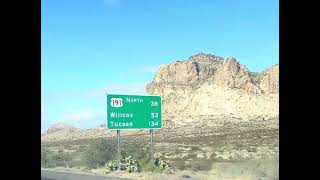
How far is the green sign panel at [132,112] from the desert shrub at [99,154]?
8.98 ft

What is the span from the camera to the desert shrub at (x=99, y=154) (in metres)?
21.5

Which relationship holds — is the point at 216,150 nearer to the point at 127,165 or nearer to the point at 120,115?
the point at 127,165

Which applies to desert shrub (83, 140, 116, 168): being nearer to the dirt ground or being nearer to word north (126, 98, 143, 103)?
the dirt ground

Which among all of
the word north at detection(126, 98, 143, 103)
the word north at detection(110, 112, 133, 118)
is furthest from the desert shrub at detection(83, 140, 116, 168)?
the word north at detection(126, 98, 143, 103)

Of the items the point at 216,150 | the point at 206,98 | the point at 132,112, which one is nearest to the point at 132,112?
the point at 132,112

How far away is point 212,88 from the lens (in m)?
50.4

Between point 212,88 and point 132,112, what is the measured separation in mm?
31810

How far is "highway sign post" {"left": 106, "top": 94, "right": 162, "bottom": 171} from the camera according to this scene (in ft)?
61.5

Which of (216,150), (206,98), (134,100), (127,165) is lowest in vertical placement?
(216,150)

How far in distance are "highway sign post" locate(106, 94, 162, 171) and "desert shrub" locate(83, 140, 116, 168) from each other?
8.98 feet

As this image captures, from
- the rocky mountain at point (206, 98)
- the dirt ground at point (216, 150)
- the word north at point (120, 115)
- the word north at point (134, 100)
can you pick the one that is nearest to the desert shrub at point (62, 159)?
the dirt ground at point (216, 150)

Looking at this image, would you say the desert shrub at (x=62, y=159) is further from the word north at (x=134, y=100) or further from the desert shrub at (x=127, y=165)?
the word north at (x=134, y=100)

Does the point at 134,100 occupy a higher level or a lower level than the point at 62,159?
higher
